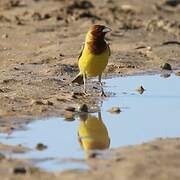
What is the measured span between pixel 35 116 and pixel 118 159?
2.44 m

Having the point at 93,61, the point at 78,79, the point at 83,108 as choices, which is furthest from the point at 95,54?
the point at 83,108

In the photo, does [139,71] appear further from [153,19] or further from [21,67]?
[153,19]

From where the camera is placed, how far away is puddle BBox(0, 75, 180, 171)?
26.4 ft

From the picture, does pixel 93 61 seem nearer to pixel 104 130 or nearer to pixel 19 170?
pixel 104 130

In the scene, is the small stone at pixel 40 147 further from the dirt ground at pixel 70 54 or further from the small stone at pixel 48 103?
the small stone at pixel 48 103

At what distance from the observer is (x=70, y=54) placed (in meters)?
14.9

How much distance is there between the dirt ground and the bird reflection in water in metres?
0.45

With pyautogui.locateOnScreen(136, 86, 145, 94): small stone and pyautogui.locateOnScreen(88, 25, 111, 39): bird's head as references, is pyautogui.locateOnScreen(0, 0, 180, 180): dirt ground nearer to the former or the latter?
pyautogui.locateOnScreen(136, 86, 145, 94): small stone

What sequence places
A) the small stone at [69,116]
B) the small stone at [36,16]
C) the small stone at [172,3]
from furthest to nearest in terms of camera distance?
the small stone at [172,3]
the small stone at [36,16]
the small stone at [69,116]

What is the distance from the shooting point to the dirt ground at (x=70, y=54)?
7.70 metres

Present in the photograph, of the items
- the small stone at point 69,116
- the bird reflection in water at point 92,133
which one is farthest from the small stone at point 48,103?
the bird reflection in water at point 92,133

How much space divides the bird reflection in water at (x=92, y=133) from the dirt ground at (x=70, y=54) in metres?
0.45

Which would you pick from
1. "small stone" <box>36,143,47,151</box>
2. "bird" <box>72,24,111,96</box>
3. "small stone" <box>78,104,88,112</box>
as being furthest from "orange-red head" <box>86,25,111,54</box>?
"small stone" <box>36,143,47,151</box>

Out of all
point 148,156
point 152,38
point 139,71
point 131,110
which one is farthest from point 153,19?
point 148,156
